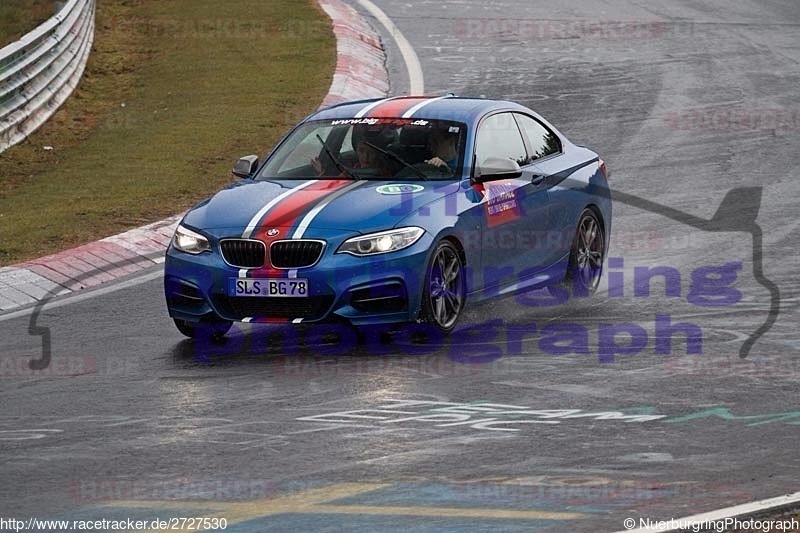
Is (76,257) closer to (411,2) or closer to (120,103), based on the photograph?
(120,103)

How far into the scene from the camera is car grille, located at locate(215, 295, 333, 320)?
33.6 feet

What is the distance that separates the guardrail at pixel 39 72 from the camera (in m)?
19.7

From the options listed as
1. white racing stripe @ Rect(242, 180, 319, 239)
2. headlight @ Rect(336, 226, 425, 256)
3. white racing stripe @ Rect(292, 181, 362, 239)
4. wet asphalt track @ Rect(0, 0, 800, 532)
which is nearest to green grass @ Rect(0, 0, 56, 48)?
wet asphalt track @ Rect(0, 0, 800, 532)

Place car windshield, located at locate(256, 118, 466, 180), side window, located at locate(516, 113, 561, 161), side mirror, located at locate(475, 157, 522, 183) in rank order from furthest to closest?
side window, located at locate(516, 113, 561, 161)
car windshield, located at locate(256, 118, 466, 180)
side mirror, located at locate(475, 157, 522, 183)

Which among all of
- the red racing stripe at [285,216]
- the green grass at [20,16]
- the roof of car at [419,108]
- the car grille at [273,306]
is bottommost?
the car grille at [273,306]

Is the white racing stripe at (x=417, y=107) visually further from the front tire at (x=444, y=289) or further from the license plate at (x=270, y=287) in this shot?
the license plate at (x=270, y=287)

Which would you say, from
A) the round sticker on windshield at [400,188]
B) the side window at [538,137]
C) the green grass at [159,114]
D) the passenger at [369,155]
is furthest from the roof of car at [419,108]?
the green grass at [159,114]

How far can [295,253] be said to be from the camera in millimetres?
10281

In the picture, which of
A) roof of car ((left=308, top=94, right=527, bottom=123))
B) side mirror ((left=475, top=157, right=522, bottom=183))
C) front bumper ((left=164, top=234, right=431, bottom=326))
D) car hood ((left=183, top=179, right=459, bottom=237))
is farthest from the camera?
roof of car ((left=308, top=94, right=527, bottom=123))

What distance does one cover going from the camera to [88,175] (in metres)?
17.7

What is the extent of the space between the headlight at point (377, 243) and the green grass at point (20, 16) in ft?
48.1

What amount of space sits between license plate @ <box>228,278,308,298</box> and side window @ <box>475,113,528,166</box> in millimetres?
1978

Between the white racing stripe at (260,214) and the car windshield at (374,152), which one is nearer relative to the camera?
the white racing stripe at (260,214)

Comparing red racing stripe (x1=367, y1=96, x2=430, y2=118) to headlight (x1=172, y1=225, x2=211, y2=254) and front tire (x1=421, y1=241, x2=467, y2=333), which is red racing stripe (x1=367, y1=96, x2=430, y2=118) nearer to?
front tire (x1=421, y1=241, x2=467, y2=333)
